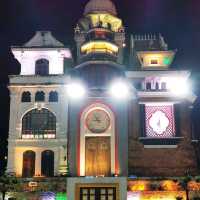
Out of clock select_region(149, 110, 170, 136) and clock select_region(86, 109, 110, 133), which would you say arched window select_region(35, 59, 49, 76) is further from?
clock select_region(149, 110, 170, 136)

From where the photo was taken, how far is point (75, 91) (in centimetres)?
5591

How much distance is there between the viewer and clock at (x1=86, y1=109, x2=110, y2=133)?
5503 centimetres

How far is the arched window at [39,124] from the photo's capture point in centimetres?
5462

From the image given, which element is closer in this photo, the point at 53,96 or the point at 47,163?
the point at 47,163

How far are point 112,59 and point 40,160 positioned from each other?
15943mm

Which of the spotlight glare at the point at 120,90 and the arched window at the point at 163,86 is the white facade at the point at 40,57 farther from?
the arched window at the point at 163,86

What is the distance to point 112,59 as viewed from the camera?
58.9m

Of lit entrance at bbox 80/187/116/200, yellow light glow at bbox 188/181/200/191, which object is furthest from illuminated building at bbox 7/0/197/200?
yellow light glow at bbox 188/181/200/191

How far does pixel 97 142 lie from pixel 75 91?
22.5 feet

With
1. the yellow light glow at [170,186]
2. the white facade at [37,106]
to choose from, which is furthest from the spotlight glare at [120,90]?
the yellow light glow at [170,186]

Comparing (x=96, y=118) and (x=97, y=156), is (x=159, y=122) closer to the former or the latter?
(x=96, y=118)

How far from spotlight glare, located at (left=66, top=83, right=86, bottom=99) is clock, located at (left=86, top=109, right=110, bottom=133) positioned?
8.65 feet

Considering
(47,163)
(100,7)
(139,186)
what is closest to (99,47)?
(100,7)

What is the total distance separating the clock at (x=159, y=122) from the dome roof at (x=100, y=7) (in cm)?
1875
